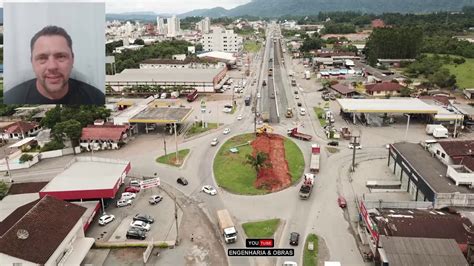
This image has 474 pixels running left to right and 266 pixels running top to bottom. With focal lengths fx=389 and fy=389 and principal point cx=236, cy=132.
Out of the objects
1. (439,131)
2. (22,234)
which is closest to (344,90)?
(439,131)

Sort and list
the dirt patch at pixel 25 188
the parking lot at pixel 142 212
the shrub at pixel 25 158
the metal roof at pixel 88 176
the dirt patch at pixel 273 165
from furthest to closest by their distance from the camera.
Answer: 1. the shrub at pixel 25 158
2. the dirt patch at pixel 25 188
3. the dirt patch at pixel 273 165
4. the metal roof at pixel 88 176
5. the parking lot at pixel 142 212

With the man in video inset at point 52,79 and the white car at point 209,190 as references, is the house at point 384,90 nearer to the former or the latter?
the white car at point 209,190

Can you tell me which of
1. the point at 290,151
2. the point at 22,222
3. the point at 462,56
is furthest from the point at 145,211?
the point at 462,56

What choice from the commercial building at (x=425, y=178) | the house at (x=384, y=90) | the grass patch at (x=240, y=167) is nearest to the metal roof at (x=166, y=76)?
the house at (x=384, y=90)

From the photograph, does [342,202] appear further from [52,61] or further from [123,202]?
[52,61]

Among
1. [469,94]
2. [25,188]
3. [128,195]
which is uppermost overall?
[469,94]

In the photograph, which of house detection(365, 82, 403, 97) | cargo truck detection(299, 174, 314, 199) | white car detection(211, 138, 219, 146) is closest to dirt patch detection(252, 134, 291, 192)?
cargo truck detection(299, 174, 314, 199)
